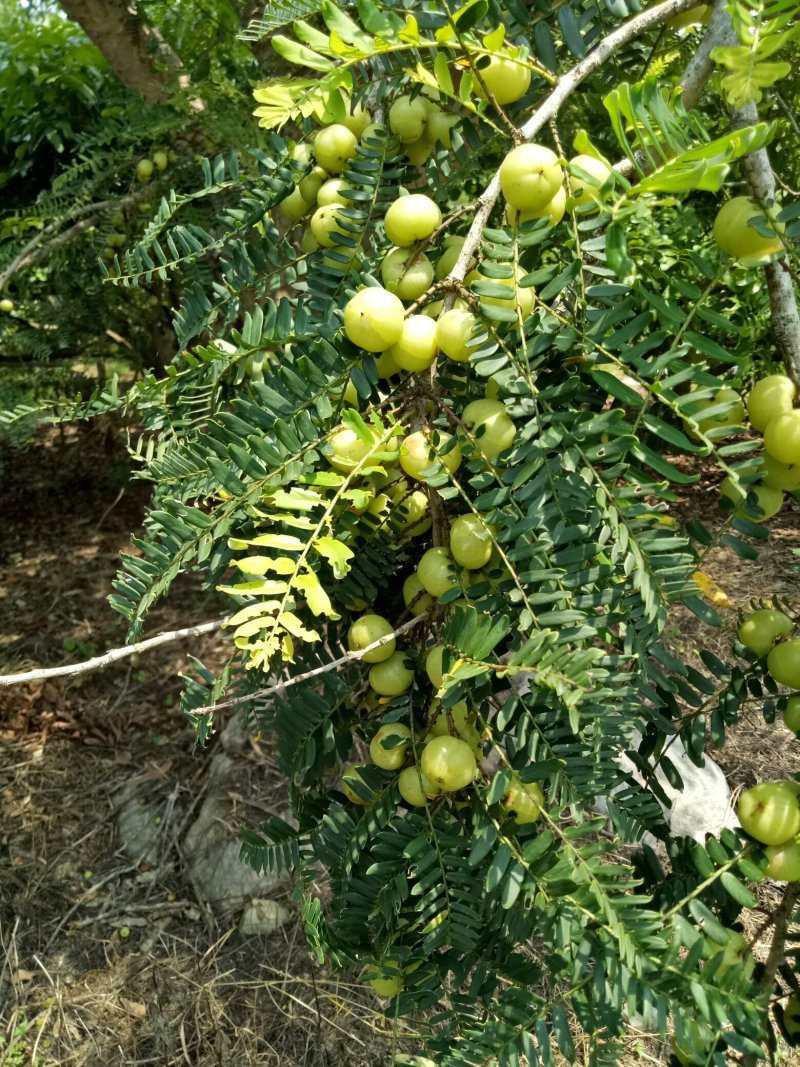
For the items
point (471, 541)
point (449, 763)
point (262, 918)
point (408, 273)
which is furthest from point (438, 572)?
point (262, 918)

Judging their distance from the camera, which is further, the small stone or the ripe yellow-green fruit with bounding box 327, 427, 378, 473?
the small stone

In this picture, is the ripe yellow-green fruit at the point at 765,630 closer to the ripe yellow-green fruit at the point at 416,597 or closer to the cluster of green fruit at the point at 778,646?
the cluster of green fruit at the point at 778,646

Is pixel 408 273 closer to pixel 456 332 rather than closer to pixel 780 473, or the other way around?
pixel 456 332

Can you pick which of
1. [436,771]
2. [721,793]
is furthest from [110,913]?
[436,771]

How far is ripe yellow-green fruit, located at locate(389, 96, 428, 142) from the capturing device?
81 centimetres

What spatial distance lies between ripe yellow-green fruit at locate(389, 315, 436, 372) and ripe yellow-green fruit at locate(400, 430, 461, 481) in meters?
0.06

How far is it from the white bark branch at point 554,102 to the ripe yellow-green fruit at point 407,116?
0.47 ft

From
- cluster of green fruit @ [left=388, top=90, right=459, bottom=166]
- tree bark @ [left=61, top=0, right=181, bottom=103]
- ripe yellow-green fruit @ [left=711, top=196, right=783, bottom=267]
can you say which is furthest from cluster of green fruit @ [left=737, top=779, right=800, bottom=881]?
tree bark @ [left=61, top=0, right=181, bottom=103]

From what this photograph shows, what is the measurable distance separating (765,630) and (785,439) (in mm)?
217

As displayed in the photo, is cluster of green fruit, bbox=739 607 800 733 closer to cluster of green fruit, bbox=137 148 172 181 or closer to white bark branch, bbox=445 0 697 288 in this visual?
white bark branch, bbox=445 0 697 288

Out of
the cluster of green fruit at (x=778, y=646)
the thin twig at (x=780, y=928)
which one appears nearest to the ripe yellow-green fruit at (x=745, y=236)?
the cluster of green fruit at (x=778, y=646)

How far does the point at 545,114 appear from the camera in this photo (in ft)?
2.21

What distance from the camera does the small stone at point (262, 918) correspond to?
6.90 ft

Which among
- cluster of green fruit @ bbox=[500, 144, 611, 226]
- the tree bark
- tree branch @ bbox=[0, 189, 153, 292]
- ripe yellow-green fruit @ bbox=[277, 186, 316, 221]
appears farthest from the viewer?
tree branch @ bbox=[0, 189, 153, 292]
